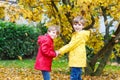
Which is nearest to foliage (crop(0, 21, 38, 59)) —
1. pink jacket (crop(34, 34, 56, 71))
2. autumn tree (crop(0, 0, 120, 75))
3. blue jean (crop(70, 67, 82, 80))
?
autumn tree (crop(0, 0, 120, 75))

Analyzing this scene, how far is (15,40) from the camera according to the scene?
59.6 ft

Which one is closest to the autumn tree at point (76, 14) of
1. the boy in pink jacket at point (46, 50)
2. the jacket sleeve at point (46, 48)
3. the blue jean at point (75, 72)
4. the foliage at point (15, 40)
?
the blue jean at point (75, 72)

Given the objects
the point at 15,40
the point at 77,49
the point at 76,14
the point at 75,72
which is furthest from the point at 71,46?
the point at 15,40

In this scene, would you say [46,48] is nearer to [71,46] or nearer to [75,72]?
[71,46]

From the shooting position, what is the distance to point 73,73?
7.82 metres

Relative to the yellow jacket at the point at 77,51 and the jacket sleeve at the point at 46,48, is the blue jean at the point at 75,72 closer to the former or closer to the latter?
the yellow jacket at the point at 77,51

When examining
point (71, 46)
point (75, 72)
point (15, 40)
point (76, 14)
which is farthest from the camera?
point (15, 40)

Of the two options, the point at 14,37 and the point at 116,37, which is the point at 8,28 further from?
the point at 116,37

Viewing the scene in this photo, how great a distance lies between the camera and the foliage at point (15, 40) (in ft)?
58.5

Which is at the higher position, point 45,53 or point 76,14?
point 76,14

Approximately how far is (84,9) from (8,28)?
10400mm

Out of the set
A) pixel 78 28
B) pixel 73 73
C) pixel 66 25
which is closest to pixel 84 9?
pixel 78 28

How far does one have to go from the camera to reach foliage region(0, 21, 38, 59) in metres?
17.8

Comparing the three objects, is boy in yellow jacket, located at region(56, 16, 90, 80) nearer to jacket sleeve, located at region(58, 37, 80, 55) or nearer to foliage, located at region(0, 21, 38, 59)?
jacket sleeve, located at region(58, 37, 80, 55)
